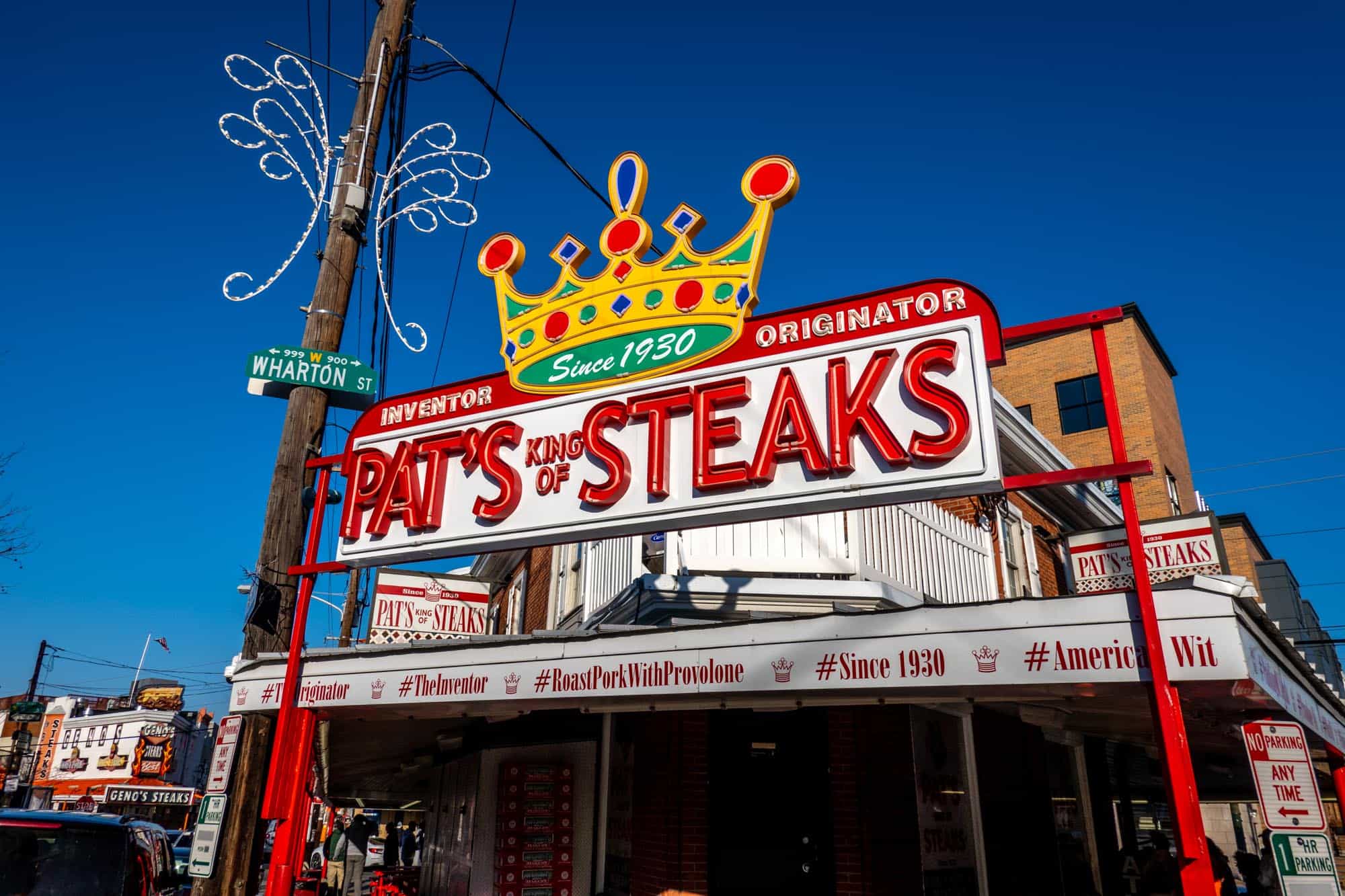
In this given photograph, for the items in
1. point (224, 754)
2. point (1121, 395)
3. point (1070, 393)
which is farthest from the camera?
point (1070, 393)

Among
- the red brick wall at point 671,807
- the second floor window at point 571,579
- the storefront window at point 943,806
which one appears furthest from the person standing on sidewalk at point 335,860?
the storefront window at point 943,806

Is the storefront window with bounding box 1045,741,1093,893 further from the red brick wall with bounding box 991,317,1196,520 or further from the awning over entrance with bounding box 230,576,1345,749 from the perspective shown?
the red brick wall with bounding box 991,317,1196,520

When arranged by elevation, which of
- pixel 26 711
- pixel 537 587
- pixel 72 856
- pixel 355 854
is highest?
pixel 26 711

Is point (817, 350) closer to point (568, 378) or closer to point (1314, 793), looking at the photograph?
point (568, 378)

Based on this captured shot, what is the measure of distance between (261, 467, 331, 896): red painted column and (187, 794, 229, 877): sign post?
1.37ft

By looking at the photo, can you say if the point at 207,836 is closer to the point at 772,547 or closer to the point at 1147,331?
the point at 772,547

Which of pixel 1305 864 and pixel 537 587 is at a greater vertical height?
pixel 537 587

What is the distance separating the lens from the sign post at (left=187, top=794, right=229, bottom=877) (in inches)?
273

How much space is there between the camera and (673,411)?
8.07m

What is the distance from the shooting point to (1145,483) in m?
26.7

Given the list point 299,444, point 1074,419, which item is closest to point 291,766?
point 299,444

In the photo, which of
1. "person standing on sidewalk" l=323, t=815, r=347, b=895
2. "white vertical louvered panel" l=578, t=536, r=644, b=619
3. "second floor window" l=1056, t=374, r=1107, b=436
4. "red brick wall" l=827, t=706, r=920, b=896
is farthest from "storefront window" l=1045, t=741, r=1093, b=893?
"second floor window" l=1056, t=374, r=1107, b=436

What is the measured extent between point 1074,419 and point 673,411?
85.1ft

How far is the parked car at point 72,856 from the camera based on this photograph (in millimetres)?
6883
